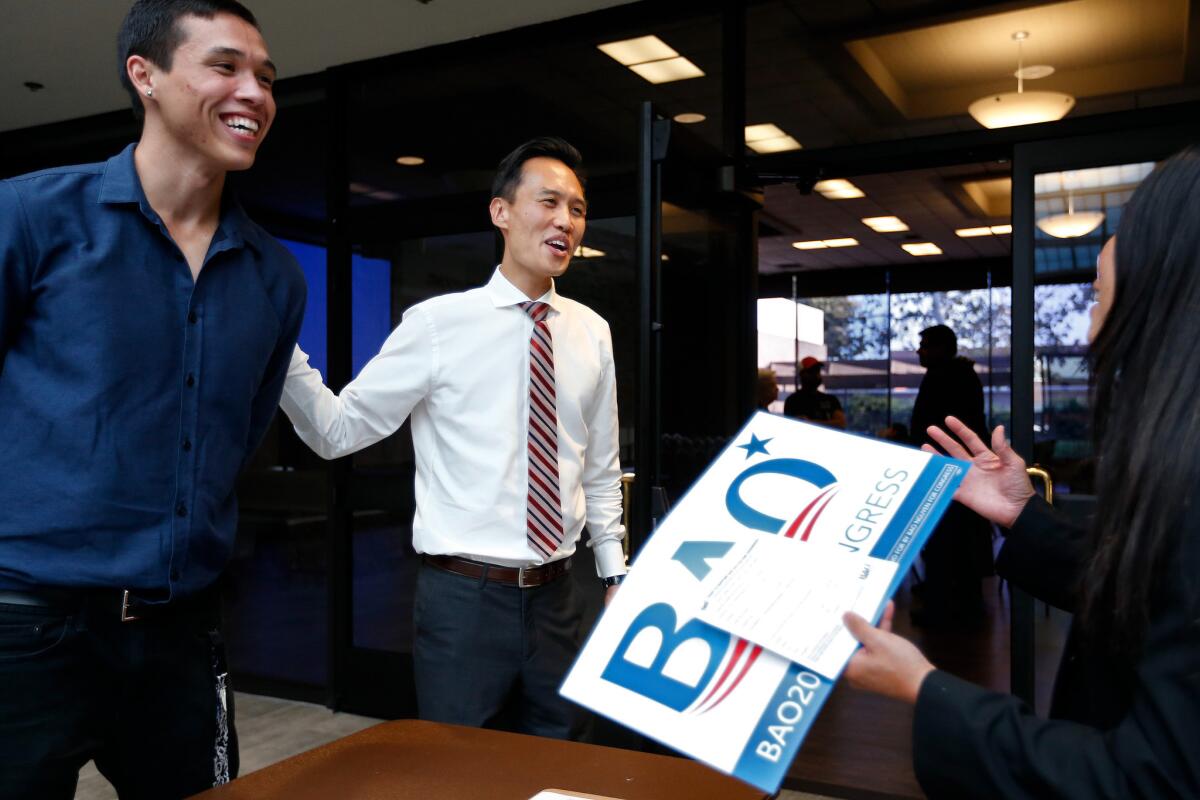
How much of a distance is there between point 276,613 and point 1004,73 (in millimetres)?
4651

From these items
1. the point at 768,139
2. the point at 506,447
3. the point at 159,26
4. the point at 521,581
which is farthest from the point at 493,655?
the point at 768,139

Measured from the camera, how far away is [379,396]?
207 centimetres

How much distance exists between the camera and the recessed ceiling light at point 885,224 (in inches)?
367

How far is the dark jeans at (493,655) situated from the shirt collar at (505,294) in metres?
0.66

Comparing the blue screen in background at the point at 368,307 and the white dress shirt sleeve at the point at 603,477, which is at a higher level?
the blue screen in background at the point at 368,307

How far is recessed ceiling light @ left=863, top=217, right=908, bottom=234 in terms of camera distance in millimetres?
9328

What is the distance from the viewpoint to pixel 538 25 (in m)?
3.83

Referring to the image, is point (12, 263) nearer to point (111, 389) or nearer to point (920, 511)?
point (111, 389)

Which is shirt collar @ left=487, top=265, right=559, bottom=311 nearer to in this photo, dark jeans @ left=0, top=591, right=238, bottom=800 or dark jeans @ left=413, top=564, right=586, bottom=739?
dark jeans @ left=413, top=564, right=586, bottom=739

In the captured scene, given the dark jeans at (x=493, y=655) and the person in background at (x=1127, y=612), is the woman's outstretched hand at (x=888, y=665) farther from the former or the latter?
the dark jeans at (x=493, y=655)

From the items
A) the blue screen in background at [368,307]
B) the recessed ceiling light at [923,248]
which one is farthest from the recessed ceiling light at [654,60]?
the recessed ceiling light at [923,248]

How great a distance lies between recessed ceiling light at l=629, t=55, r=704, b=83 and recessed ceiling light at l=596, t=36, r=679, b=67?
0.06ft

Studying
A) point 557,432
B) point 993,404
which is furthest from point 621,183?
point 993,404

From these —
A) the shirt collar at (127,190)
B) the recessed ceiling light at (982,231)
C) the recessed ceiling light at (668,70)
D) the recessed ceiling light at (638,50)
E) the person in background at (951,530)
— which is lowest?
the person in background at (951,530)
